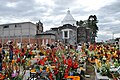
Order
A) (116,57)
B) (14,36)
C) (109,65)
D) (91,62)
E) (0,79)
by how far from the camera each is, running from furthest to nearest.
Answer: (14,36)
(91,62)
(116,57)
(109,65)
(0,79)

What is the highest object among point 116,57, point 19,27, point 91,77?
point 19,27

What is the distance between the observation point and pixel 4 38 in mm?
37688

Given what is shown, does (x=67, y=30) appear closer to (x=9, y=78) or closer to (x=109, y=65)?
(x=109, y=65)

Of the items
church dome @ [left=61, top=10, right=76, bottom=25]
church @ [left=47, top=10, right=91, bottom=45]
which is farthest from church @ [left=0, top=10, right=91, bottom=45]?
church dome @ [left=61, top=10, right=76, bottom=25]

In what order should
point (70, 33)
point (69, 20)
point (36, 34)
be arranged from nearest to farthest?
point (36, 34), point (70, 33), point (69, 20)

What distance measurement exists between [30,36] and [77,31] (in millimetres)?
13123

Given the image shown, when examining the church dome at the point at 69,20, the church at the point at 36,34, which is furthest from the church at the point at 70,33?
the church dome at the point at 69,20

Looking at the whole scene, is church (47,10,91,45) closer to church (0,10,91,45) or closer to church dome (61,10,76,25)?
church (0,10,91,45)

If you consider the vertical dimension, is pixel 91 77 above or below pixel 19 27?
below

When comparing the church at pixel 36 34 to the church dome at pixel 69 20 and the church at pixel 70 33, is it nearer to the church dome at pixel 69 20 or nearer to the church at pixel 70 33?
the church at pixel 70 33

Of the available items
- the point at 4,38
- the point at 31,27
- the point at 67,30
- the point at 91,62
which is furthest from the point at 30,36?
the point at 91,62

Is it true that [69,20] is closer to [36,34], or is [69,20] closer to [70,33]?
[70,33]

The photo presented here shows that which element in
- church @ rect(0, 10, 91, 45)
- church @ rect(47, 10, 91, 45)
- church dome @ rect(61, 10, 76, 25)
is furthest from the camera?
church dome @ rect(61, 10, 76, 25)

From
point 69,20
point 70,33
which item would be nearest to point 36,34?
point 70,33
